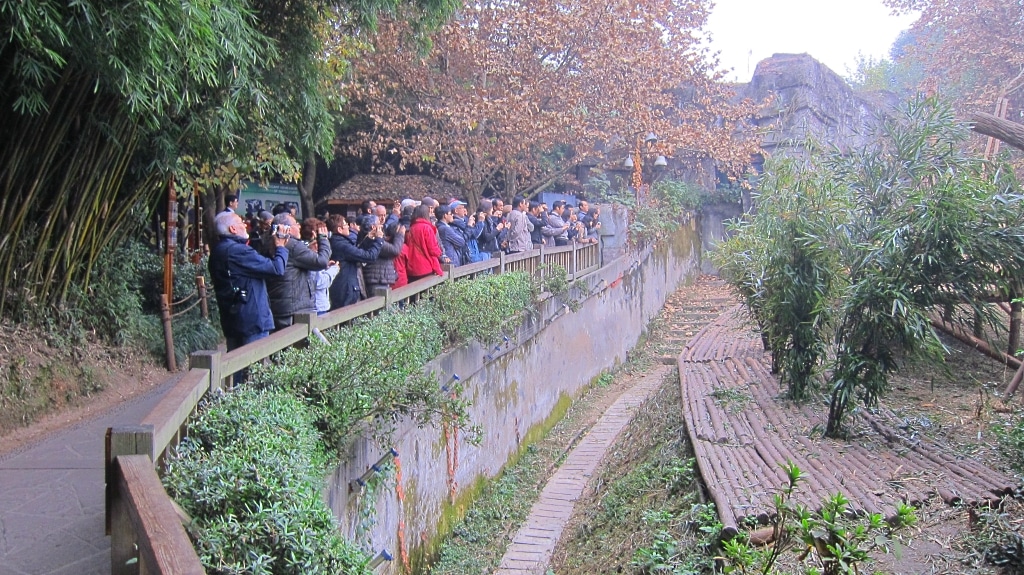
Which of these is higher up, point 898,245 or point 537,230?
point 898,245

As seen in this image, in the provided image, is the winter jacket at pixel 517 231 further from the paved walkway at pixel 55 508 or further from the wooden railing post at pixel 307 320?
the wooden railing post at pixel 307 320

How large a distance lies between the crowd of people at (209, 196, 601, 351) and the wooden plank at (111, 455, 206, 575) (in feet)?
9.51

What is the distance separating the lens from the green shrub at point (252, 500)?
2.85m

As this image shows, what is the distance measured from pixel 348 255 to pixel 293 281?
984mm

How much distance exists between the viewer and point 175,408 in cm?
318

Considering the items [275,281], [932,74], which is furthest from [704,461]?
[932,74]

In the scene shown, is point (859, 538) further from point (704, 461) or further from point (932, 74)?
point (932, 74)

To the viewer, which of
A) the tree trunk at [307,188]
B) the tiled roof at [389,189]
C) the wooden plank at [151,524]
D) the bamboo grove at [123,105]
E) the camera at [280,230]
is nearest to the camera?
the wooden plank at [151,524]

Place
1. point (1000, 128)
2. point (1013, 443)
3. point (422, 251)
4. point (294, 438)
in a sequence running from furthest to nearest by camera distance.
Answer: point (422, 251), point (1000, 128), point (1013, 443), point (294, 438)

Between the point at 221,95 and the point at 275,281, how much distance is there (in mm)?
1672

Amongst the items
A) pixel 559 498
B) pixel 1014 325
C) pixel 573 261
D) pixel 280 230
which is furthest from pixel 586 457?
pixel 280 230

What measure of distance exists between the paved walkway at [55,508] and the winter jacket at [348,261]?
2086mm

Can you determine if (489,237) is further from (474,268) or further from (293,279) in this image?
(293,279)

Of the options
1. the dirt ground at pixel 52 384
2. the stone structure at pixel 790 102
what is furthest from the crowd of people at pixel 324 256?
the stone structure at pixel 790 102
